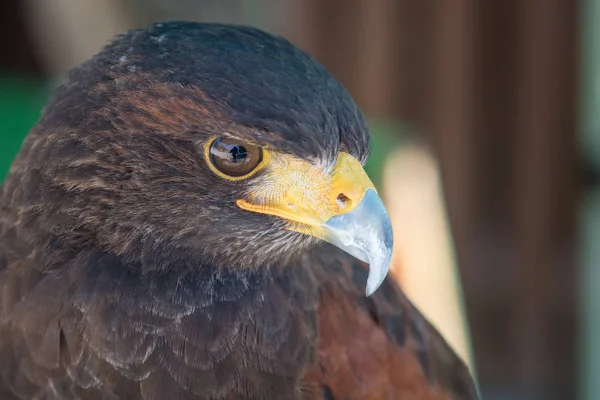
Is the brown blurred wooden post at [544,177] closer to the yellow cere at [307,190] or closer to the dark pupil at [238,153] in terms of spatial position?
the yellow cere at [307,190]

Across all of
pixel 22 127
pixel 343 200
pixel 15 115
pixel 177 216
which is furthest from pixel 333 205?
pixel 15 115

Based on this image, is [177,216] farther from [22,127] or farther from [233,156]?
[22,127]

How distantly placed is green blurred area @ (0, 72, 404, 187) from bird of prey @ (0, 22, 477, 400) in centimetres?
130

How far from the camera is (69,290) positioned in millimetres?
1573

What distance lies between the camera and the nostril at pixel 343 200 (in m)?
1.53

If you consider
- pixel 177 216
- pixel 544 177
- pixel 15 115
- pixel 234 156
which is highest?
pixel 234 156

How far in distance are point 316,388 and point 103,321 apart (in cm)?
53

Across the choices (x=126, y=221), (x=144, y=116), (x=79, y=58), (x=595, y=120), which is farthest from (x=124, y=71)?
(x=595, y=120)

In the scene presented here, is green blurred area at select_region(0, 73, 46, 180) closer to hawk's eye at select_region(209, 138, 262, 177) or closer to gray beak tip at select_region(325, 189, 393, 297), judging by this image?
hawk's eye at select_region(209, 138, 262, 177)

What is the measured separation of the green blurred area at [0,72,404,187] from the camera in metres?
3.10

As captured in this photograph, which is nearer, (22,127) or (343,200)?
(343,200)

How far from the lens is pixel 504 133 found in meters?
5.02

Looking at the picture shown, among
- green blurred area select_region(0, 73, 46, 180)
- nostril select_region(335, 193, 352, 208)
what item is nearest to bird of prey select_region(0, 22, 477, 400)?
nostril select_region(335, 193, 352, 208)

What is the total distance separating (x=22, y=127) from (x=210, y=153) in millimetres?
2092
